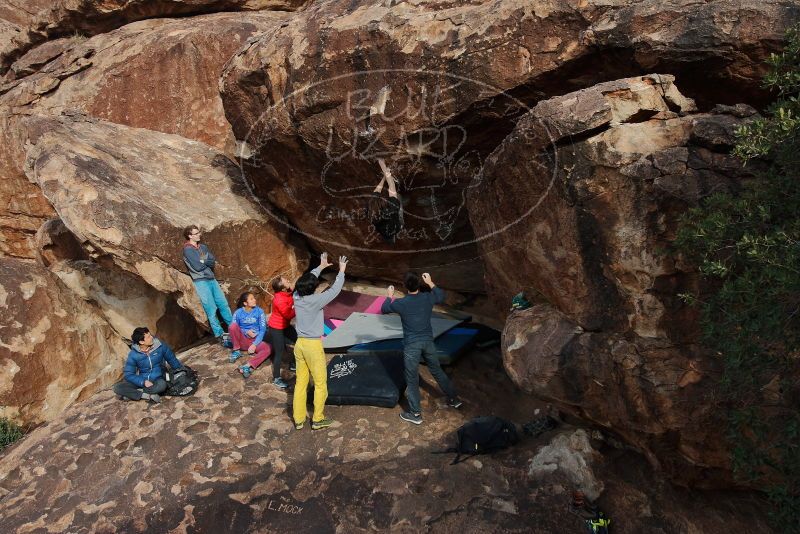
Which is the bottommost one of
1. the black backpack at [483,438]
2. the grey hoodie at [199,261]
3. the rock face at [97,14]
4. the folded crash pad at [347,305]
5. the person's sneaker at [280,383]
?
the folded crash pad at [347,305]

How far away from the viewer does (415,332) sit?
18.8 feet

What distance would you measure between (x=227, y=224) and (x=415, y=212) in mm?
2631

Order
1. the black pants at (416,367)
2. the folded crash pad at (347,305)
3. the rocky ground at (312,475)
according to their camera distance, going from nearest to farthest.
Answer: the rocky ground at (312,475)
the black pants at (416,367)
the folded crash pad at (347,305)

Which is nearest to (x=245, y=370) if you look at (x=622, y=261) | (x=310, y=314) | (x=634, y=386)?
(x=310, y=314)

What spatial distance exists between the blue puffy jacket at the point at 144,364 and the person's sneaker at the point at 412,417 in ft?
8.89

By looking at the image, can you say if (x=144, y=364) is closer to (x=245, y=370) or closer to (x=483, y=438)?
(x=245, y=370)

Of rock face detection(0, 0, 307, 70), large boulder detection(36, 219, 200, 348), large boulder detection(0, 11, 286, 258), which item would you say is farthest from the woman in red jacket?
rock face detection(0, 0, 307, 70)

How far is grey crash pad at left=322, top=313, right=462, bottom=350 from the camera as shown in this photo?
730 cm

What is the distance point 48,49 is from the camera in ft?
40.6

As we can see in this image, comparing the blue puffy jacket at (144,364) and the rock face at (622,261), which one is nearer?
the rock face at (622,261)

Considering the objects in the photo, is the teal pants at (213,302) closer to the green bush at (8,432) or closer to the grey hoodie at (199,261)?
the grey hoodie at (199,261)

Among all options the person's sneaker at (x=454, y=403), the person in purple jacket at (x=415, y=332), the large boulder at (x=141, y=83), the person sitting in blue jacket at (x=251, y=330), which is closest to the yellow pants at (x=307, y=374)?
the person in purple jacket at (x=415, y=332)

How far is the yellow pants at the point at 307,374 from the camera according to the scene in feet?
18.6

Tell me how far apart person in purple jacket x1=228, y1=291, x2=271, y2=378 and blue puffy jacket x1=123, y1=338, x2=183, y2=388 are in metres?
0.91
